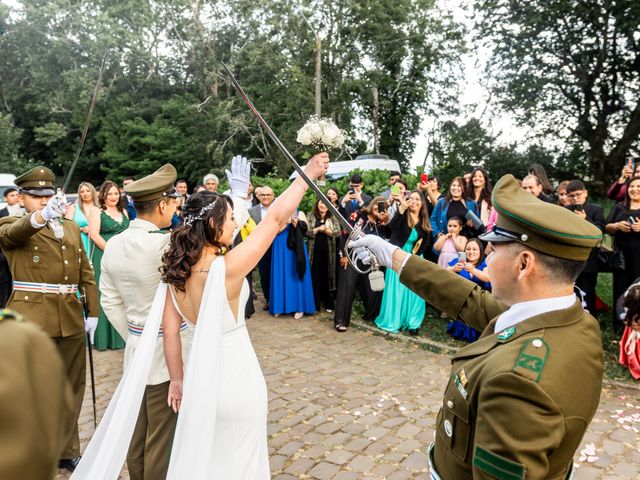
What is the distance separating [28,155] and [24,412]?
43.0 metres

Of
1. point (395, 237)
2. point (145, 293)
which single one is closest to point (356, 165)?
point (395, 237)

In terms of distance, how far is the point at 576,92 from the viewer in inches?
816

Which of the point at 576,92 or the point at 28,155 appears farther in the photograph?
the point at 28,155

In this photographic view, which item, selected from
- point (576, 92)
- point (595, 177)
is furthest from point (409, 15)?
point (595, 177)

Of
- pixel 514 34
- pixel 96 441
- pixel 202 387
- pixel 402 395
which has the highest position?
pixel 514 34

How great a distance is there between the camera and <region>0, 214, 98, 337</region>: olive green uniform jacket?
385 cm

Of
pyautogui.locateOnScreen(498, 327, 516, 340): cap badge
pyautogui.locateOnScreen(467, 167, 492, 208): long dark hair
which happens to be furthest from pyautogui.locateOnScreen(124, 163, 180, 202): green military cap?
pyautogui.locateOnScreen(467, 167, 492, 208): long dark hair

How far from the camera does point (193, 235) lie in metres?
2.72

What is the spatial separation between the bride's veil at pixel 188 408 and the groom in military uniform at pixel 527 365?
3.53 feet

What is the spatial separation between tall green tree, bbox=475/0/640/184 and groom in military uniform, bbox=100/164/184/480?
20.0 m

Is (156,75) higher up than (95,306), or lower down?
higher up

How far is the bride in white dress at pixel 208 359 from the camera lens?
94.5 inches

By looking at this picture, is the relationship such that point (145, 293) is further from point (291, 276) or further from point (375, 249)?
point (291, 276)

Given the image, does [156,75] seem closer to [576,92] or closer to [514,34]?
[514,34]
